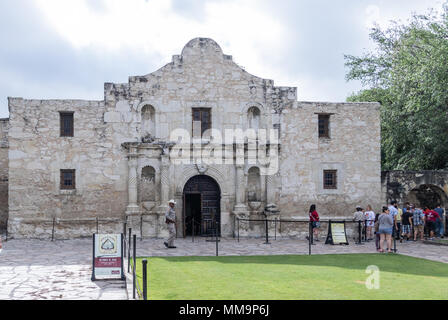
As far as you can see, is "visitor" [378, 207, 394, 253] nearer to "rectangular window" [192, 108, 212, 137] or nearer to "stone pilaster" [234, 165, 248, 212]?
"stone pilaster" [234, 165, 248, 212]

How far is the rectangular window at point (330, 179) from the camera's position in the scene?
827 inches

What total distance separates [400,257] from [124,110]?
11.8 meters

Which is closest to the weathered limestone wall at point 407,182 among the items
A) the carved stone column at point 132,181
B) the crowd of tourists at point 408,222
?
the crowd of tourists at point 408,222

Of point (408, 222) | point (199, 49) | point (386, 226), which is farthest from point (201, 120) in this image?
point (408, 222)

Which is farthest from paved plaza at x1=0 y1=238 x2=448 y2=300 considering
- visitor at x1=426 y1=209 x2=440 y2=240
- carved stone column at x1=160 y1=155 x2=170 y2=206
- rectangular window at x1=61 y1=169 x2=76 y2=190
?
rectangular window at x1=61 y1=169 x2=76 y2=190

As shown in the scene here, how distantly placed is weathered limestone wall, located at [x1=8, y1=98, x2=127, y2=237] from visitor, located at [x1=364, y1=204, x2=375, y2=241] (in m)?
9.59

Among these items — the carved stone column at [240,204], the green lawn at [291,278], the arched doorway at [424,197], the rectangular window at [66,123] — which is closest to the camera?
the green lawn at [291,278]

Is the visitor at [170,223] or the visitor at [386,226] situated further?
the visitor at [170,223]

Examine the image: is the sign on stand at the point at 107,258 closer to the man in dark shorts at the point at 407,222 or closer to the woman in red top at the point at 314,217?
the woman in red top at the point at 314,217

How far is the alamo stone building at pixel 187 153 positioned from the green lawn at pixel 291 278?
6.41 m

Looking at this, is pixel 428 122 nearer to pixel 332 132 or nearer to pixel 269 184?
pixel 332 132
